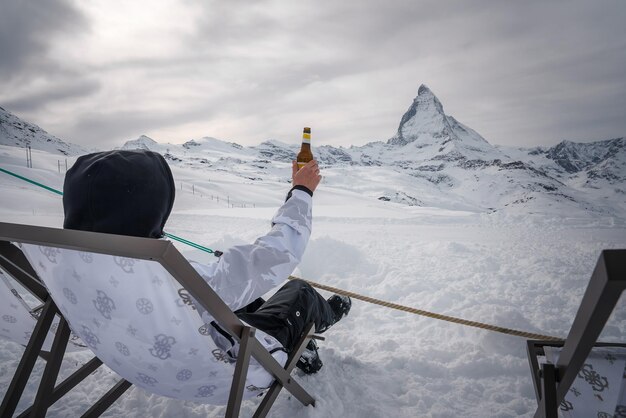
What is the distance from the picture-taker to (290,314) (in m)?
1.99

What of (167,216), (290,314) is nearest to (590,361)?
(290,314)

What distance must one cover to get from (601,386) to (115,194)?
1.74m

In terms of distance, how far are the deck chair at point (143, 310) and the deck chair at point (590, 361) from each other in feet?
3.15

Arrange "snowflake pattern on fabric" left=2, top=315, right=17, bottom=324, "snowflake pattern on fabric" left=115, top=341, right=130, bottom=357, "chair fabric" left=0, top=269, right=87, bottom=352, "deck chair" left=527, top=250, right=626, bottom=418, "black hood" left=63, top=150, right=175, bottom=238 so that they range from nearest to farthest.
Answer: "deck chair" left=527, top=250, right=626, bottom=418, "black hood" left=63, top=150, right=175, bottom=238, "snowflake pattern on fabric" left=115, top=341, right=130, bottom=357, "chair fabric" left=0, top=269, right=87, bottom=352, "snowflake pattern on fabric" left=2, top=315, right=17, bottom=324

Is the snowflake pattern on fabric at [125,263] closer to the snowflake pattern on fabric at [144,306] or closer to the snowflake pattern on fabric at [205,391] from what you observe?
the snowflake pattern on fabric at [144,306]

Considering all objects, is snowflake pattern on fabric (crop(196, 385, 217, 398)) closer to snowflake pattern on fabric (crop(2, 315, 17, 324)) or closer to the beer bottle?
snowflake pattern on fabric (crop(2, 315, 17, 324))

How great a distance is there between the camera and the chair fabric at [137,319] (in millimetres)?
1169

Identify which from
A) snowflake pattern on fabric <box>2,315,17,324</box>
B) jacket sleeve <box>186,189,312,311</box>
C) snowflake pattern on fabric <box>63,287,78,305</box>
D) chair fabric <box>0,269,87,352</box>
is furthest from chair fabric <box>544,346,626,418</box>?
snowflake pattern on fabric <box>2,315,17,324</box>

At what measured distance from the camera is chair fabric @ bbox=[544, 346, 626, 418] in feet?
3.66

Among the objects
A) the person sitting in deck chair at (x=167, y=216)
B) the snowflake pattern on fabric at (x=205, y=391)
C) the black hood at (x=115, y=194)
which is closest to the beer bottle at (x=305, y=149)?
the person sitting in deck chair at (x=167, y=216)

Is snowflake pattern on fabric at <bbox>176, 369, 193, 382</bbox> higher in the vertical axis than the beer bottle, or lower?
lower

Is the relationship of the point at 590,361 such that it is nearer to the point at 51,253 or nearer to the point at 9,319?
the point at 51,253

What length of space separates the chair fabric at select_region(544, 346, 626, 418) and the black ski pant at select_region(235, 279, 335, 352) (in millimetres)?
1231

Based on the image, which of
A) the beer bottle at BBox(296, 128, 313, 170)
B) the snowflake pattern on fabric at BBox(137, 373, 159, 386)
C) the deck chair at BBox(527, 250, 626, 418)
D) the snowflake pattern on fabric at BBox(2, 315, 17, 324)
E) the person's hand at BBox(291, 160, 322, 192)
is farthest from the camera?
the beer bottle at BBox(296, 128, 313, 170)
